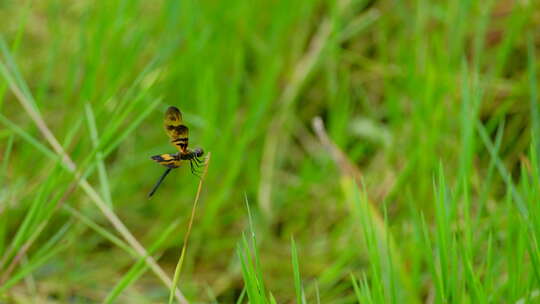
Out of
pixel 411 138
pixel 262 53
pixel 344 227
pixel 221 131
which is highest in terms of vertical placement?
pixel 262 53

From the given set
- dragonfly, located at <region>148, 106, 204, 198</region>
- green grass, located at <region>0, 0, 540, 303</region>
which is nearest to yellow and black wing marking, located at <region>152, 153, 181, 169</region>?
dragonfly, located at <region>148, 106, 204, 198</region>

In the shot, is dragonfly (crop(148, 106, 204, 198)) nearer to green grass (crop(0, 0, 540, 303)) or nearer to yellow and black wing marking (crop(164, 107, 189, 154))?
yellow and black wing marking (crop(164, 107, 189, 154))

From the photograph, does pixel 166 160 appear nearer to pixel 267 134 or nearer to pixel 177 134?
pixel 177 134

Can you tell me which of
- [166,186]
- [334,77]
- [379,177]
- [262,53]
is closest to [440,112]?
[379,177]

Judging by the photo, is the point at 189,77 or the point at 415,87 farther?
the point at 189,77

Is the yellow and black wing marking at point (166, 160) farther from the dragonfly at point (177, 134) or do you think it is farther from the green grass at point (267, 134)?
the green grass at point (267, 134)

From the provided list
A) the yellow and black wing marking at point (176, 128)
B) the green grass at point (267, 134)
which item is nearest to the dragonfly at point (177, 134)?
the yellow and black wing marking at point (176, 128)

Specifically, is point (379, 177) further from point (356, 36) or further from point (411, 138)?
point (356, 36)
